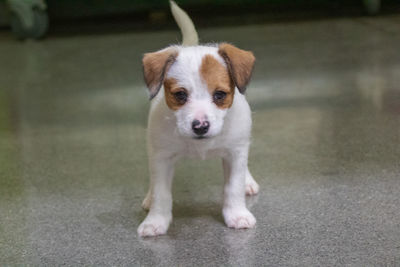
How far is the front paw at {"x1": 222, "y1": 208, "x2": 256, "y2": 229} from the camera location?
6.88 ft

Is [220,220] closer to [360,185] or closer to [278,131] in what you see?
[360,185]

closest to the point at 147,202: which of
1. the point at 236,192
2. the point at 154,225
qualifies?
the point at 154,225

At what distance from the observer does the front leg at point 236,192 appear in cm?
208

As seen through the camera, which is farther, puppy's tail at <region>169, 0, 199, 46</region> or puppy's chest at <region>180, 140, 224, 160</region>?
puppy's tail at <region>169, 0, 199, 46</region>

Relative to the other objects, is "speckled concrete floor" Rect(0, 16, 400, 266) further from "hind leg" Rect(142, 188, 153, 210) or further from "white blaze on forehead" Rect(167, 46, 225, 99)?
"white blaze on forehead" Rect(167, 46, 225, 99)

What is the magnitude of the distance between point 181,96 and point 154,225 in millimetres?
487

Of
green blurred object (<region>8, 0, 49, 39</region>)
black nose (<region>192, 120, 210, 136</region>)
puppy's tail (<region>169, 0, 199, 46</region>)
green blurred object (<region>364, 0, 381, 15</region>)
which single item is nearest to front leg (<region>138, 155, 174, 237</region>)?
black nose (<region>192, 120, 210, 136</region>)

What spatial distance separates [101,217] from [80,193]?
0.26 m

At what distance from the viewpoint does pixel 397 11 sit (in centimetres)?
641

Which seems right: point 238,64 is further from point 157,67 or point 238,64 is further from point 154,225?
point 154,225

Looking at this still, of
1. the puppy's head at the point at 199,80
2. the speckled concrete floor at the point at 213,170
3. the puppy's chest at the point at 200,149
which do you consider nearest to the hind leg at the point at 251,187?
the speckled concrete floor at the point at 213,170

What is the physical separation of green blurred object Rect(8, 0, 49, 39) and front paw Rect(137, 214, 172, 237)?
4.24 meters

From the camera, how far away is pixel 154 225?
209 centimetres

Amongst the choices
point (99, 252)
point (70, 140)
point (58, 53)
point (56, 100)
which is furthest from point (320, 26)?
point (99, 252)
